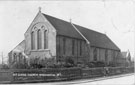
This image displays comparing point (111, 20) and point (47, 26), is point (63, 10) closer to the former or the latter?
point (111, 20)

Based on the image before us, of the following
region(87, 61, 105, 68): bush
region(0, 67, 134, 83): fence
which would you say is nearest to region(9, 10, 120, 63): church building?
region(87, 61, 105, 68): bush

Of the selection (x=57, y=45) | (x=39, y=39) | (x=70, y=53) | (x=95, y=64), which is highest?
(x=39, y=39)

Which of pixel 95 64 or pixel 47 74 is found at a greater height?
pixel 95 64

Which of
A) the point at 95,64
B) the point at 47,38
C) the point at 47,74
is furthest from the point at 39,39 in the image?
the point at 95,64

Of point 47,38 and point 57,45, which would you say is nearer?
point 47,38

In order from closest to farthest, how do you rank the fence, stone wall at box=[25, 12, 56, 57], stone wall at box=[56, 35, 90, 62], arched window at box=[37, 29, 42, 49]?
the fence → stone wall at box=[25, 12, 56, 57] → arched window at box=[37, 29, 42, 49] → stone wall at box=[56, 35, 90, 62]

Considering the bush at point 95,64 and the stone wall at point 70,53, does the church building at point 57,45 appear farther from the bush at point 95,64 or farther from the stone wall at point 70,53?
the bush at point 95,64

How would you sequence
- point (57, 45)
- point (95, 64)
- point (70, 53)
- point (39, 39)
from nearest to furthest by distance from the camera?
1. point (70, 53)
2. point (39, 39)
3. point (95, 64)
4. point (57, 45)

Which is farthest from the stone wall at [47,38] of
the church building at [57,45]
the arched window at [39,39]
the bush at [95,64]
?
the bush at [95,64]

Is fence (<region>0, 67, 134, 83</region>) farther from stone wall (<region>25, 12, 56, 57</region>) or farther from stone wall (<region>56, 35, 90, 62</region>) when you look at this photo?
stone wall (<region>25, 12, 56, 57</region>)

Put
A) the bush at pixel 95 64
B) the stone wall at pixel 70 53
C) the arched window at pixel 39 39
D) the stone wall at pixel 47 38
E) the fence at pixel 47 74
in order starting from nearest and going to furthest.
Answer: the fence at pixel 47 74 → the stone wall at pixel 47 38 → the arched window at pixel 39 39 → the stone wall at pixel 70 53 → the bush at pixel 95 64

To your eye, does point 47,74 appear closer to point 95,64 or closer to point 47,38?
point 47,38

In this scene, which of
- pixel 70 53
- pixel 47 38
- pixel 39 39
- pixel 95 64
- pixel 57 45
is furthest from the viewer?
pixel 57 45

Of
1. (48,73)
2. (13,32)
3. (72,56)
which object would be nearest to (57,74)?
(48,73)
